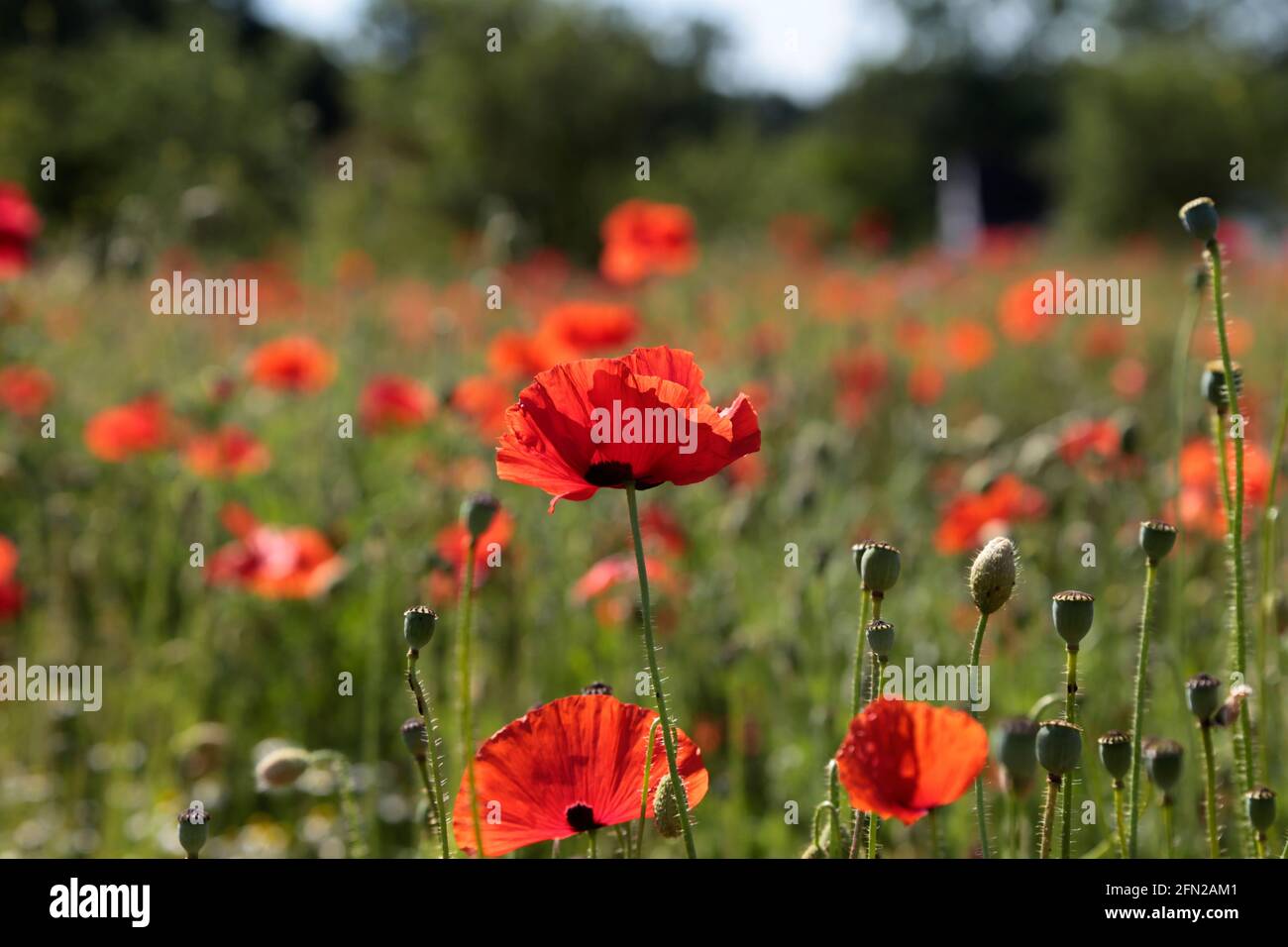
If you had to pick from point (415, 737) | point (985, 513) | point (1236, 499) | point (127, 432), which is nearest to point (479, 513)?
point (415, 737)

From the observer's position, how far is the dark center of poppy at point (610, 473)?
2.52 ft

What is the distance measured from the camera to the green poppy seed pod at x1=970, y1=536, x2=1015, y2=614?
764 mm

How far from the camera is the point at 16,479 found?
2887mm

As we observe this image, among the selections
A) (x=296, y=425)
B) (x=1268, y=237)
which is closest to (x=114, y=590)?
(x=296, y=425)

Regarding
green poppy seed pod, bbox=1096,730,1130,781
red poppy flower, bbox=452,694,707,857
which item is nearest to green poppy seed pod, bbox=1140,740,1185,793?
green poppy seed pod, bbox=1096,730,1130,781

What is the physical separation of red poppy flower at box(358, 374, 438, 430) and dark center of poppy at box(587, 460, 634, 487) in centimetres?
185

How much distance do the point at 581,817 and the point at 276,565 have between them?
4.82 ft

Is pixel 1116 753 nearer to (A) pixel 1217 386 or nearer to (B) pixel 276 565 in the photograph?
(A) pixel 1217 386

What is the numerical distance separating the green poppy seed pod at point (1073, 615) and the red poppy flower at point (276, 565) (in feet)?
5.21

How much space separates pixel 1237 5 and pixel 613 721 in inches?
1496

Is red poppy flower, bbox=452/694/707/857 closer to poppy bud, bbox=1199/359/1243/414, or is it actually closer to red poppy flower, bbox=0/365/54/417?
poppy bud, bbox=1199/359/1243/414

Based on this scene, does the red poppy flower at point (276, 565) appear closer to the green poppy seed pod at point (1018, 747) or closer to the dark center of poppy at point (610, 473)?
the dark center of poppy at point (610, 473)

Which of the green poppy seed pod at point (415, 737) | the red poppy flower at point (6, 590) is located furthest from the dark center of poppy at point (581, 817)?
the red poppy flower at point (6, 590)

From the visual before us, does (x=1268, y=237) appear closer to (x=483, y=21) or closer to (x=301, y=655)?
(x=301, y=655)
